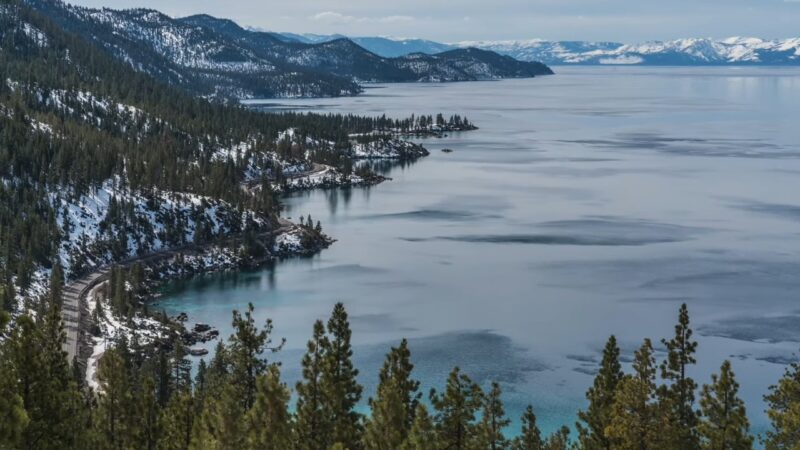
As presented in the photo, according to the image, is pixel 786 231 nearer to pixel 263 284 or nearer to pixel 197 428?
pixel 263 284

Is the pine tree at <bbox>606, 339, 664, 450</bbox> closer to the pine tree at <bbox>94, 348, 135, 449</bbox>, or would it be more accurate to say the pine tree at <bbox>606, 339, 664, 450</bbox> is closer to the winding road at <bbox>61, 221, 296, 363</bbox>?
the pine tree at <bbox>94, 348, 135, 449</bbox>

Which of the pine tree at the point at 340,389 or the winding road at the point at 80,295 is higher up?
the pine tree at the point at 340,389

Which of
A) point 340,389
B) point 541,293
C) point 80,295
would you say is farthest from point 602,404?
point 80,295

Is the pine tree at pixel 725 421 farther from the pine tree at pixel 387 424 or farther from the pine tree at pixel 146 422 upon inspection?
the pine tree at pixel 146 422

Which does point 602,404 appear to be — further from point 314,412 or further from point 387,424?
point 314,412

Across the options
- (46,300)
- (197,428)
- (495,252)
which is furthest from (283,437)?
(495,252)

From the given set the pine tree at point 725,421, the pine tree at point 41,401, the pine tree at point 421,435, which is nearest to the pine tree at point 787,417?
the pine tree at point 725,421
